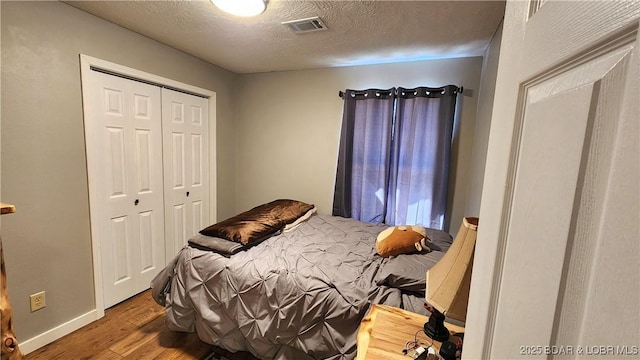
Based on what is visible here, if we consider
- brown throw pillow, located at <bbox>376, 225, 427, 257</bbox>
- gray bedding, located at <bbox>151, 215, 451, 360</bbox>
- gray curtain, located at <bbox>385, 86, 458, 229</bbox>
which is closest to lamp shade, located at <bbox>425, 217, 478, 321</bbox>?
gray bedding, located at <bbox>151, 215, 451, 360</bbox>

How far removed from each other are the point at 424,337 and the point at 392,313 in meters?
0.18

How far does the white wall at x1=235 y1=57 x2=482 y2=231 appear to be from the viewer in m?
2.57

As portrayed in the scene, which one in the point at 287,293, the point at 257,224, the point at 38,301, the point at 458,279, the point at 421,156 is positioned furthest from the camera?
the point at 421,156

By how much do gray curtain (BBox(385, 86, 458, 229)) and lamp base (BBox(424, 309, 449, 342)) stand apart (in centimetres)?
176

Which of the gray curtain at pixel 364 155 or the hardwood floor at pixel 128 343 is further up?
the gray curtain at pixel 364 155

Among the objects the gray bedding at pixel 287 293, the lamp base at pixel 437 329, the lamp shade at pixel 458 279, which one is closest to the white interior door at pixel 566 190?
the lamp shade at pixel 458 279

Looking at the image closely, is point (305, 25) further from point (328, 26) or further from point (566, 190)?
point (566, 190)

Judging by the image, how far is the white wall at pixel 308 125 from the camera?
257 centimetres

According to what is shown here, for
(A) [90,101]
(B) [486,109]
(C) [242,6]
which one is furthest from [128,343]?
(B) [486,109]

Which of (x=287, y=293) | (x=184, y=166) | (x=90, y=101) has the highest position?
(x=90, y=101)

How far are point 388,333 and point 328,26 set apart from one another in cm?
202

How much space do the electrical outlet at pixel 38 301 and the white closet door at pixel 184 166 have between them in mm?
959

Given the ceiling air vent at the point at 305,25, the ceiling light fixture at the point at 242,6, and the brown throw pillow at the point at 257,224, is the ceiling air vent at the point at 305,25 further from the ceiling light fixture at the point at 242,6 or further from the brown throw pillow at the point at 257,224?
the brown throw pillow at the point at 257,224

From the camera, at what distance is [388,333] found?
41.4 inches
